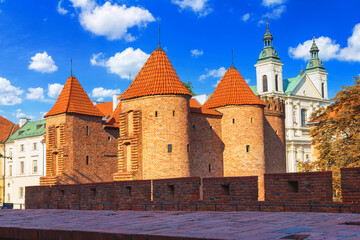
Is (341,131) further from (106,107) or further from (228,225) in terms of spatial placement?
(106,107)

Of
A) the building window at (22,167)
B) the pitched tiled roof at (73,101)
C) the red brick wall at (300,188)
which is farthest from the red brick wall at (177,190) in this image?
the building window at (22,167)

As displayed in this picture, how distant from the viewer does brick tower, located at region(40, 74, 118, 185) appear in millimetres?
34719

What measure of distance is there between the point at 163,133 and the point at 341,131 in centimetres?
1066

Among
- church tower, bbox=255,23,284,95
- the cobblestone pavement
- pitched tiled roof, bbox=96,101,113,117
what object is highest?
church tower, bbox=255,23,284,95

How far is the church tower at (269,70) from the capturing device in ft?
270

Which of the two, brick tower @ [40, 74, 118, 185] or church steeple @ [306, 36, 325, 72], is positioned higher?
church steeple @ [306, 36, 325, 72]

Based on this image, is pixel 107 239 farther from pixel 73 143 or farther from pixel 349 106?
pixel 73 143

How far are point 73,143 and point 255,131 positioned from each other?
12.3 meters

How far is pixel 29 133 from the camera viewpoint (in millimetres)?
58250

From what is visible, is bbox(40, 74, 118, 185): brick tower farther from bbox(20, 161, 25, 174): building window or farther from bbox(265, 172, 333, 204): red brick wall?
bbox(265, 172, 333, 204): red brick wall

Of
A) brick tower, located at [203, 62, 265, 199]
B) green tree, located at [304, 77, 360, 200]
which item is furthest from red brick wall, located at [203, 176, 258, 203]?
brick tower, located at [203, 62, 265, 199]

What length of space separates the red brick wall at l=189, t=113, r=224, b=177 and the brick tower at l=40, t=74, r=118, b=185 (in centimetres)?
795

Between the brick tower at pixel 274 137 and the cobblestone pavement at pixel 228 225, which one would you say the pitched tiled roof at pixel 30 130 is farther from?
the cobblestone pavement at pixel 228 225

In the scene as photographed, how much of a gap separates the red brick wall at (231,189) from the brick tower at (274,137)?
20.9 metres
